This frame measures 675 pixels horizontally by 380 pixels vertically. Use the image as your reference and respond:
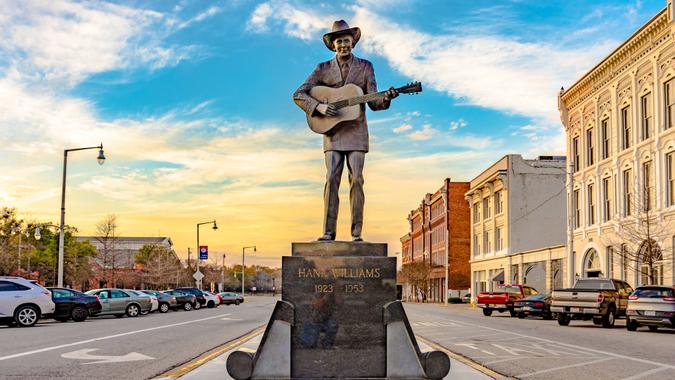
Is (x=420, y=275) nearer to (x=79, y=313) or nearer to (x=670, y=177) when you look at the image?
(x=670, y=177)

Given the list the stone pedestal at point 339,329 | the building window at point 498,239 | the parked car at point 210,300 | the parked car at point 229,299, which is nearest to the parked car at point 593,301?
the stone pedestal at point 339,329

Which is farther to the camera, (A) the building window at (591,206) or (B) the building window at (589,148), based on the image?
(B) the building window at (589,148)

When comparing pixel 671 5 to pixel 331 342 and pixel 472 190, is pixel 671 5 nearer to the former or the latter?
pixel 331 342

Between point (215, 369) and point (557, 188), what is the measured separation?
61.8 metres

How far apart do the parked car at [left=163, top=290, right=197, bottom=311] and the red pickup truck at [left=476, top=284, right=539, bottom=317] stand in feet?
61.5

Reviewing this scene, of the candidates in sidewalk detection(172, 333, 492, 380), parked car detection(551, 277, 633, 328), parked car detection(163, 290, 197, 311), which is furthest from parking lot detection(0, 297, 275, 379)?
parked car detection(163, 290, 197, 311)

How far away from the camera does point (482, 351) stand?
17.0 meters

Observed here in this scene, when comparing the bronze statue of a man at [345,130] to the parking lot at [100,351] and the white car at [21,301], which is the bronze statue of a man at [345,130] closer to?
the parking lot at [100,351]

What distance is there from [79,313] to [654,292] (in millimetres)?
21434

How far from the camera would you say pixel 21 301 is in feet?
87.6

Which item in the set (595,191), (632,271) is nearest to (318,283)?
(632,271)

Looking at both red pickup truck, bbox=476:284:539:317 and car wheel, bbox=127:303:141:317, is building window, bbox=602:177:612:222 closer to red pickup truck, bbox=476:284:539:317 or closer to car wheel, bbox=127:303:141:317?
red pickup truck, bbox=476:284:539:317

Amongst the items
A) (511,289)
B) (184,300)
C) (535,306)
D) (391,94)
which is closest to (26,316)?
(391,94)

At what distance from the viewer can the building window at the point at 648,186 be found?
3883 centimetres
